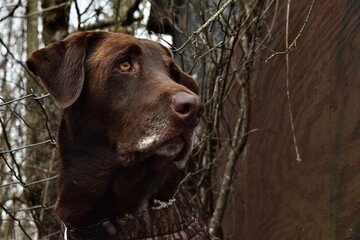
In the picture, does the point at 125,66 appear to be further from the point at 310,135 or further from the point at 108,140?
the point at 310,135

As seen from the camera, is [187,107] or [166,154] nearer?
[187,107]

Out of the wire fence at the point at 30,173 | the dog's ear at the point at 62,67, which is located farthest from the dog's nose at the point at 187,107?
the wire fence at the point at 30,173

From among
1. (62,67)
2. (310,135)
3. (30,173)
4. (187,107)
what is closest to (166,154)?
(187,107)

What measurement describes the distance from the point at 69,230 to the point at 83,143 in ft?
1.43

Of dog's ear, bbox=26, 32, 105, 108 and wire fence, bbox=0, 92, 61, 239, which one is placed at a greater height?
dog's ear, bbox=26, 32, 105, 108

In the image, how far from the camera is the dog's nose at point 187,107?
2697mm

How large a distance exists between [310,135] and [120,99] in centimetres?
120

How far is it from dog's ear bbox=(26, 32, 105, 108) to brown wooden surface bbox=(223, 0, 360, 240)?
4.10ft

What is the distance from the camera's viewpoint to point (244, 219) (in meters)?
5.09

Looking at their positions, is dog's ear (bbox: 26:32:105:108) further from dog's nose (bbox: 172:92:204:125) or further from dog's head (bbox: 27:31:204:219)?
dog's nose (bbox: 172:92:204:125)

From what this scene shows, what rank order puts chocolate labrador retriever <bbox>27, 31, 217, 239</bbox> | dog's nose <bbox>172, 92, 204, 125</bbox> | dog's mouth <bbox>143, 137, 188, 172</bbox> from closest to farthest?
dog's nose <bbox>172, 92, 204, 125</bbox>, dog's mouth <bbox>143, 137, 188, 172</bbox>, chocolate labrador retriever <bbox>27, 31, 217, 239</bbox>

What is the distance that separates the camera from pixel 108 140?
3.09 m

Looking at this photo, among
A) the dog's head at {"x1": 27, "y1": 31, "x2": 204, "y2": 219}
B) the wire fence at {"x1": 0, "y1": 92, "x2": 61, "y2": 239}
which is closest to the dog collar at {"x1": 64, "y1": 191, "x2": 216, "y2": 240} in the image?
the dog's head at {"x1": 27, "y1": 31, "x2": 204, "y2": 219}

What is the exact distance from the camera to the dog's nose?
2.70 m
